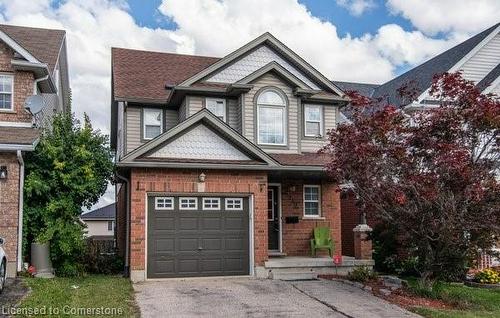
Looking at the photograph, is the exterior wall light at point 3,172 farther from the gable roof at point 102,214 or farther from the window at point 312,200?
the gable roof at point 102,214

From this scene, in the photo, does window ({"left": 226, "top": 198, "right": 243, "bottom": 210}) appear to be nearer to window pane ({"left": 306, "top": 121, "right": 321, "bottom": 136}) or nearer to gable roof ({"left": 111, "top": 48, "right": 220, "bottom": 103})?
window pane ({"left": 306, "top": 121, "right": 321, "bottom": 136})

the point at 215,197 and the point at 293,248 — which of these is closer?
the point at 215,197

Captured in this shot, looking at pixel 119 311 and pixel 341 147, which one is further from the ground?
pixel 341 147

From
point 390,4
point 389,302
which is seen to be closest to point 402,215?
point 389,302

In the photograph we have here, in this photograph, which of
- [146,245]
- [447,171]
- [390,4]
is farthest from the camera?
[390,4]

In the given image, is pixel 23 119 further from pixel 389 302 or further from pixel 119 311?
pixel 389 302

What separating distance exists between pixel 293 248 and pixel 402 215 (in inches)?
240

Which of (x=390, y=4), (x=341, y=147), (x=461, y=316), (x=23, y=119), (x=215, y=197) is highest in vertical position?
(x=390, y=4)

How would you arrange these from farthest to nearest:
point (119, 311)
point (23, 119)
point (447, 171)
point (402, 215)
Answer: point (23, 119), point (402, 215), point (447, 171), point (119, 311)

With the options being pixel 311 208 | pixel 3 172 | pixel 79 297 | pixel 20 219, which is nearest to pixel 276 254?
pixel 311 208

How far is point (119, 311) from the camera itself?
35.3 feet

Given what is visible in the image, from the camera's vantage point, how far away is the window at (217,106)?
62.3 feet

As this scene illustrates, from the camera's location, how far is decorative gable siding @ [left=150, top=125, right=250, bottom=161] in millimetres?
15516

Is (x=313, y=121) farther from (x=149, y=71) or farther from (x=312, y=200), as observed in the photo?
(x=149, y=71)
